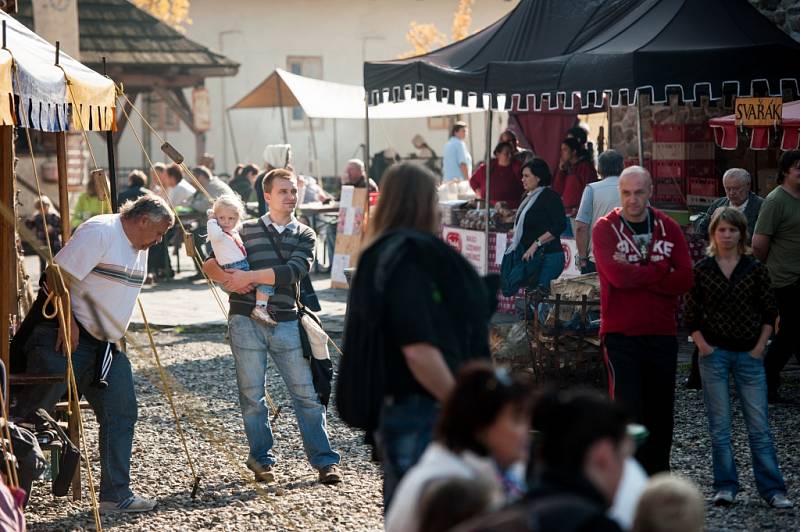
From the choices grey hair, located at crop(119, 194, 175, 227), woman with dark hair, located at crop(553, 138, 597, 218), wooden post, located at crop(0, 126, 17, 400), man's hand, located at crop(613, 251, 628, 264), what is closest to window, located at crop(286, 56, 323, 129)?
woman with dark hair, located at crop(553, 138, 597, 218)

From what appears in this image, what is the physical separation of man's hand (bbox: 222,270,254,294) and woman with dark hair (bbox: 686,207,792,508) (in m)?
2.30

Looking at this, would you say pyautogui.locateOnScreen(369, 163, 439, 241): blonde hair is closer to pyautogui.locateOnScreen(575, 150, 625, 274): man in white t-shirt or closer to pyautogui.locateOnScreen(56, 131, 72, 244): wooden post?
pyautogui.locateOnScreen(56, 131, 72, 244): wooden post

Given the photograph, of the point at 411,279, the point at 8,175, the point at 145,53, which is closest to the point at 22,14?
the point at 145,53

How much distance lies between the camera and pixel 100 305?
253 inches

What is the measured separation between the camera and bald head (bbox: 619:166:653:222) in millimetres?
6211

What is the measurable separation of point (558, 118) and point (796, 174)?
9.78 metres

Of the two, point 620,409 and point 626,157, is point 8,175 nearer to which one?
point 620,409

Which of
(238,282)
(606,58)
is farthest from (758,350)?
(606,58)

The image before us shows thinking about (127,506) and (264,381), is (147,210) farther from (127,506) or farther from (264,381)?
(127,506)

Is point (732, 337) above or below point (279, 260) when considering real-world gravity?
below

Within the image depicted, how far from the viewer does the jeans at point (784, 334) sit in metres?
8.84

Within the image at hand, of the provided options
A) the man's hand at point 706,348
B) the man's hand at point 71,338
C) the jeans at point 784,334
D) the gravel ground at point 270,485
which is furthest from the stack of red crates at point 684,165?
the man's hand at point 71,338

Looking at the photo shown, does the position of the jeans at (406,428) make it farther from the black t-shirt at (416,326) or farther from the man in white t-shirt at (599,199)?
the man in white t-shirt at (599,199)

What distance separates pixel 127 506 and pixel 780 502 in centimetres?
327
